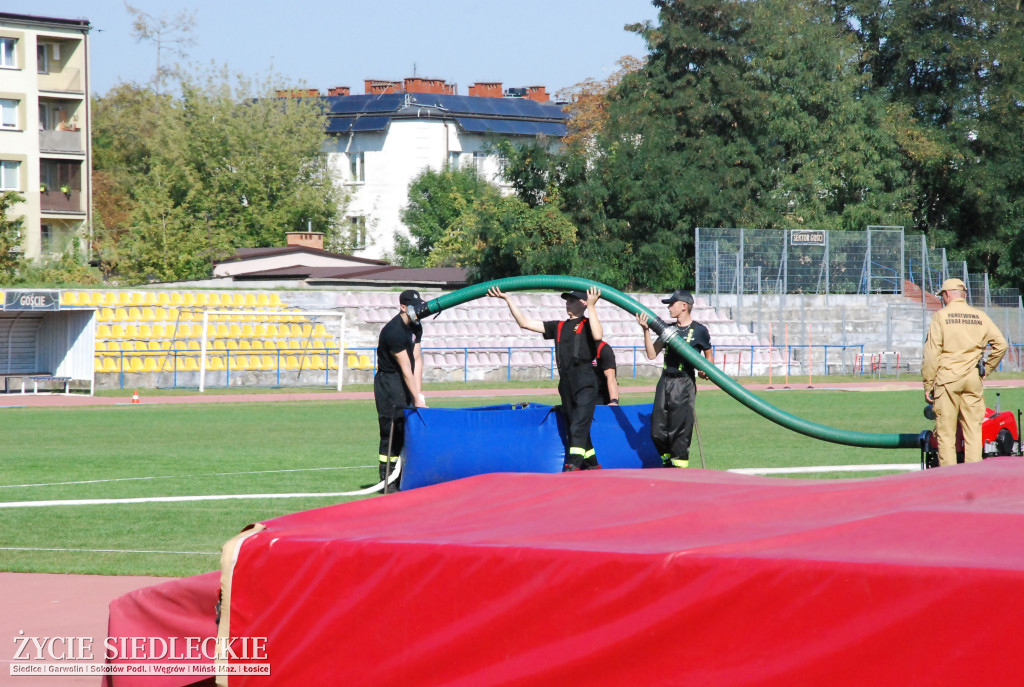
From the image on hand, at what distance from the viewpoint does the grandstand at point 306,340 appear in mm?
32781

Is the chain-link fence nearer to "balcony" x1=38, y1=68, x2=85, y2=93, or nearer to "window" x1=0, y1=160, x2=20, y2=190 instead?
"balcony" x1=38, y1=68, x2=85, y2=93

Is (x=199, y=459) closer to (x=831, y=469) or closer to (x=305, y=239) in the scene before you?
(x=831, y=469)

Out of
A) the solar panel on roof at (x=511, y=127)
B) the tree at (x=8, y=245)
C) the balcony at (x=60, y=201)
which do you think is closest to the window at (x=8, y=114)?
the balcony at (x=60, y=201)

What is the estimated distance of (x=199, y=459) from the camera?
52.3 ft

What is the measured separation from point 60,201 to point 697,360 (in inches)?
2283

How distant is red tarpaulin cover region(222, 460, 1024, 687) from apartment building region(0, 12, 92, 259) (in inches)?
2239

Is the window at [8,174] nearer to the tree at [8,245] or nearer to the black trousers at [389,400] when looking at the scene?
the tree at [8,245]

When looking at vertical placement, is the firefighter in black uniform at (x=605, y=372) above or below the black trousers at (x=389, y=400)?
above

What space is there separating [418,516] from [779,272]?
37.1 m

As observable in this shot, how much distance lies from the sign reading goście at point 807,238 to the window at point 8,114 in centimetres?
4063

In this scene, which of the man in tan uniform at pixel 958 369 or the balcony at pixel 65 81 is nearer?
the man in tan uniform at pixel 958 369

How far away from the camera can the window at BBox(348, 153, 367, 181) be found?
3066 inches

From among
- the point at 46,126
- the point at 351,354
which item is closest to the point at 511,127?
the point at 46,126

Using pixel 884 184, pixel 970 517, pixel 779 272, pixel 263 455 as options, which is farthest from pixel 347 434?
pixel 884 184
